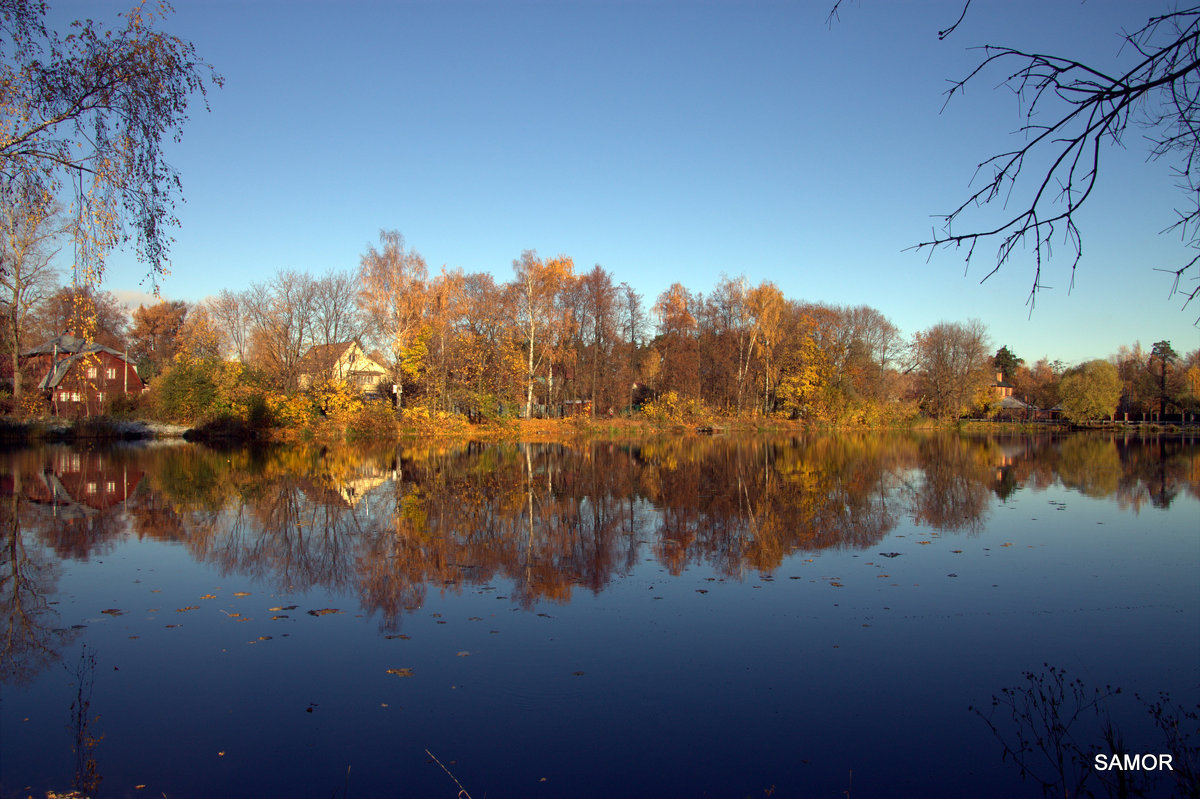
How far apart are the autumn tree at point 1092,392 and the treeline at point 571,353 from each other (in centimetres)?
18

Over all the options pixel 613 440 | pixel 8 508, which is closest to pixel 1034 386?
pixel 613 440

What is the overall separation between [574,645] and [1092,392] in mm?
70374

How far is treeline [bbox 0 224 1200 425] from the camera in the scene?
3553cm

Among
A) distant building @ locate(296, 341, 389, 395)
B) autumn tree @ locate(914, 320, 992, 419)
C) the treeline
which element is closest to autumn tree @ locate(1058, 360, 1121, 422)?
the treeline

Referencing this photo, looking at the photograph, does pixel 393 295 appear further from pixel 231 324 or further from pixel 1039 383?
pixel 1039 383

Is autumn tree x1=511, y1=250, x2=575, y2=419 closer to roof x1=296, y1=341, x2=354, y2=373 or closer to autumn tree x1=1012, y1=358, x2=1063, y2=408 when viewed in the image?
roof x1=296, y1=341, x2=354, y2=373

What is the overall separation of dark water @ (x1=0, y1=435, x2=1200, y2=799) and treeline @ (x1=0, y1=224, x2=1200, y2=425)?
21.6 m

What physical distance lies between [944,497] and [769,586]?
31.5 ft

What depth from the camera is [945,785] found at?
12.5ft

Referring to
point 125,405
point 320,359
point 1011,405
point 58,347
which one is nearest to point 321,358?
point 320,359

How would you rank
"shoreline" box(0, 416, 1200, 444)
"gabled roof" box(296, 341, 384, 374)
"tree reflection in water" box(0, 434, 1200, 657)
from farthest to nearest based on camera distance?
"gabled roof" box(296, 341, 384, 374)
"shoreline" box(0, 416, 1200, 444)
"tree reflection in water" box(0, 434, 1200, 657)

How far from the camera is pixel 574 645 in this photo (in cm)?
582

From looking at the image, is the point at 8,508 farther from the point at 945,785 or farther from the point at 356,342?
the point at 356,342

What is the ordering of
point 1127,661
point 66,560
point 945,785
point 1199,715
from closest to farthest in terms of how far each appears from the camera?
point 945,785 < point 1199,715 < point 1127,661 < point 66,560
